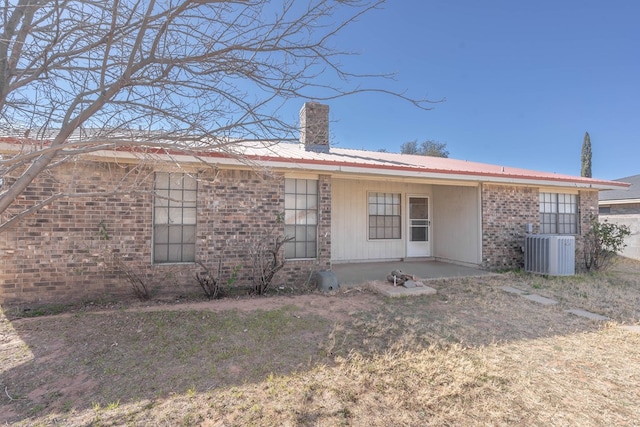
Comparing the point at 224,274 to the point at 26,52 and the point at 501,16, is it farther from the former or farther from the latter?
the point at 501,16

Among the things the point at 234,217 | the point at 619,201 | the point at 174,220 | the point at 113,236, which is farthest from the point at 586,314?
the point at 619,201

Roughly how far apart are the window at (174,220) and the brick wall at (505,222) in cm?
736

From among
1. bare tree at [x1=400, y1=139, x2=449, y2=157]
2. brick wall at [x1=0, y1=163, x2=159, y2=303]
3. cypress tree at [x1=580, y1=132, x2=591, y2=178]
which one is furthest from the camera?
bare tree at [x1=400, y1=139, x2=449, y2=157]

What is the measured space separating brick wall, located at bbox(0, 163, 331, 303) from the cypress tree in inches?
1256

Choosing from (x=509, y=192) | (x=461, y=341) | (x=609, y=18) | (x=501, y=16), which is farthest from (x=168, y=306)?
(x=609, y=18)

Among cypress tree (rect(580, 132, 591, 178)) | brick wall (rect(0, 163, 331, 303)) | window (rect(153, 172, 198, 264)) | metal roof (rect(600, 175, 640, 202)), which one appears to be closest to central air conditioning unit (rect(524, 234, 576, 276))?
brick wall (rect(0, 163, 331, 303))

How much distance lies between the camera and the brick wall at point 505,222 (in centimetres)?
859

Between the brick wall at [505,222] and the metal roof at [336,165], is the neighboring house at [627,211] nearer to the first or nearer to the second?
the metal roof at [336,165]

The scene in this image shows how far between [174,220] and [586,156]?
34546 millimetres

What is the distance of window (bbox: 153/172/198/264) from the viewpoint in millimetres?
5848

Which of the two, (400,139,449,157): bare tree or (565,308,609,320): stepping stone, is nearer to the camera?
(565,308,609,320): stepping stone

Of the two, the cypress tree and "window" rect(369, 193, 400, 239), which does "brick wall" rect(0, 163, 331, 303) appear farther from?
the cypress tree

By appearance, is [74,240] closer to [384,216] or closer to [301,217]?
[301,217]

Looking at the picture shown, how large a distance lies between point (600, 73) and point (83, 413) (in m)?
16.0
